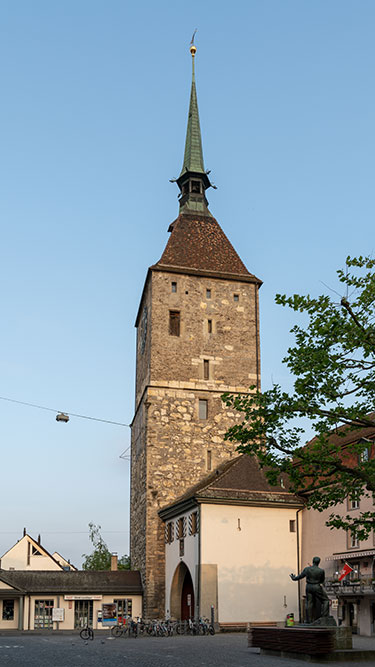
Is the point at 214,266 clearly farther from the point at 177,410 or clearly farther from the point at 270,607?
the point at 270,607

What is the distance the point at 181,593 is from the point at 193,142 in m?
32.0

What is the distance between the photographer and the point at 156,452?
38.6 meters

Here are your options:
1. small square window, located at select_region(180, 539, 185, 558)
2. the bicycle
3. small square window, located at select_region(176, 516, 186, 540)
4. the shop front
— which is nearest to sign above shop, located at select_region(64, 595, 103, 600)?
the shop front

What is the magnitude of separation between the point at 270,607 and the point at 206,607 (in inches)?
118

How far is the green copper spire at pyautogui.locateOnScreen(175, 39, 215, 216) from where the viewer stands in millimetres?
48344

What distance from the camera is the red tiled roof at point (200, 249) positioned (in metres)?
43.3

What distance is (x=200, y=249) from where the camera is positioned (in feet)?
146

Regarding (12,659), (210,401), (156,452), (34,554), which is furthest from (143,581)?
(34,554)

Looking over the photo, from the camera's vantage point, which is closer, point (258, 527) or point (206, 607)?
point (206, 607)

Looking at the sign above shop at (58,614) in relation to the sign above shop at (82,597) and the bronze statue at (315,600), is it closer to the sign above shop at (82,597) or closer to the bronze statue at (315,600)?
the sign above shop at (82,597)

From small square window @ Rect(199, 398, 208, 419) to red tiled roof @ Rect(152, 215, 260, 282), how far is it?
774 cm

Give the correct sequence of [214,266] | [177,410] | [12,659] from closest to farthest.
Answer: [12,659] → [177,410] → [214,266]

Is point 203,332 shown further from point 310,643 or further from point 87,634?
point 310,643

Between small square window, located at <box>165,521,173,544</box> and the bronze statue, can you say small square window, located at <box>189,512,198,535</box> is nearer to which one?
small square window, located at <box>165,521,173,544</box>
